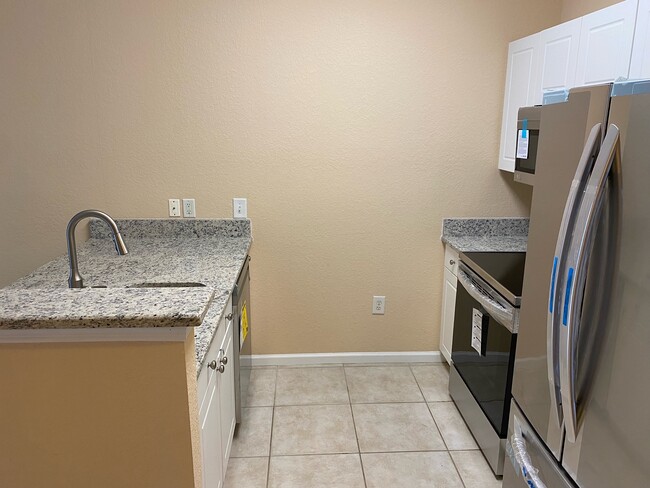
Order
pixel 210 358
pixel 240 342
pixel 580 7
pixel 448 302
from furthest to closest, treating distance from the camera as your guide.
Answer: pixel 448 302 < pixel 580 7 < pixel 240 342 < pixel 210 358

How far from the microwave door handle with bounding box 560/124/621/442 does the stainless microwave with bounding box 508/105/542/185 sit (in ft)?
4.18

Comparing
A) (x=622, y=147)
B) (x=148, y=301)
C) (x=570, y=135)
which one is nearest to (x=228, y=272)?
(x=148, y=301)

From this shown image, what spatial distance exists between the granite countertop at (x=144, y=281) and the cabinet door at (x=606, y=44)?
1.76 meters

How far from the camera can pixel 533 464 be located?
1.53 m

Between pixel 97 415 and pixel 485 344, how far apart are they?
183cm

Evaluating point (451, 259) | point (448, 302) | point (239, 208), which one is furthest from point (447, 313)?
point (239, 208)

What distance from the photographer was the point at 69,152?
9.15 feet

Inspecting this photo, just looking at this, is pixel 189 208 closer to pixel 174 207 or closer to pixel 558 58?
pixel 174 207

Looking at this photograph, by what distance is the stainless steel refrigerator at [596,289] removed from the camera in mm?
1021

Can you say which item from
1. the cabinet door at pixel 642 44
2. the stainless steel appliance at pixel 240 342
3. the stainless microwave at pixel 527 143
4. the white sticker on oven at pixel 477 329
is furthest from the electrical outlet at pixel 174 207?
the cabinet door at pixel 642 44

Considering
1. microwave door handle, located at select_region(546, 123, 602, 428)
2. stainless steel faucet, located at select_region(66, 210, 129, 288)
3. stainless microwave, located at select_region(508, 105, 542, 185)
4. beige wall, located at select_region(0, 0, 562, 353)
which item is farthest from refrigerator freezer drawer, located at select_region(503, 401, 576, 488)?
beige wall, located at select_region(0, 0, 562, 353)

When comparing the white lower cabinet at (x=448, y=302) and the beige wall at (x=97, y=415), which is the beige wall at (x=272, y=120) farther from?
the beige wall at (x=97, y=415)

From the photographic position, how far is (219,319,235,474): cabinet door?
1940 mm

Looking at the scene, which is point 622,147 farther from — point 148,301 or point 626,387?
point 148,301
